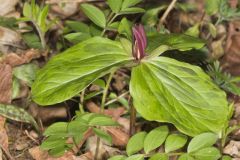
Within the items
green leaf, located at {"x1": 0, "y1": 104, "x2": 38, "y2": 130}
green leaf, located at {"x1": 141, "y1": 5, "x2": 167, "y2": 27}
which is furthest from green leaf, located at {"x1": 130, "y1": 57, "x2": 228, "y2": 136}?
green leaf, located at {"x1": 141, "y1": 5, "x2": 167, "y2": 27}

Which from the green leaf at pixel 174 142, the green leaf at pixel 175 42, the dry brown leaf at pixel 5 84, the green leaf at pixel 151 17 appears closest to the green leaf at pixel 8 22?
the dry brown leaf at pixel 5 84

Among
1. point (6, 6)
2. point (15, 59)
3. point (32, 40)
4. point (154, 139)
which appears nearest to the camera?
point (154, 139)

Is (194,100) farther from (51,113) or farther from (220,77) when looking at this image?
(51,113)

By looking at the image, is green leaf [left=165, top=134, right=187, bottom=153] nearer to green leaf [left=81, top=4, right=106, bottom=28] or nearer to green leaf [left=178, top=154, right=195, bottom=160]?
green leaf [left=178, top=154, right=195, bottom=160]

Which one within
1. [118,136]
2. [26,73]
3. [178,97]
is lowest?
[118,136]

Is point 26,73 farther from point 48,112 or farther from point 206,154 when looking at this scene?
point 206,154

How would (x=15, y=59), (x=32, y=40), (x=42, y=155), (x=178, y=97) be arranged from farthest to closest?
(x=32, y=40) < (x=15, y=59) < (x=42, y=155) < (x=178, y=97)

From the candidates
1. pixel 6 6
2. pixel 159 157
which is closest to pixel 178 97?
pixel 159 157
